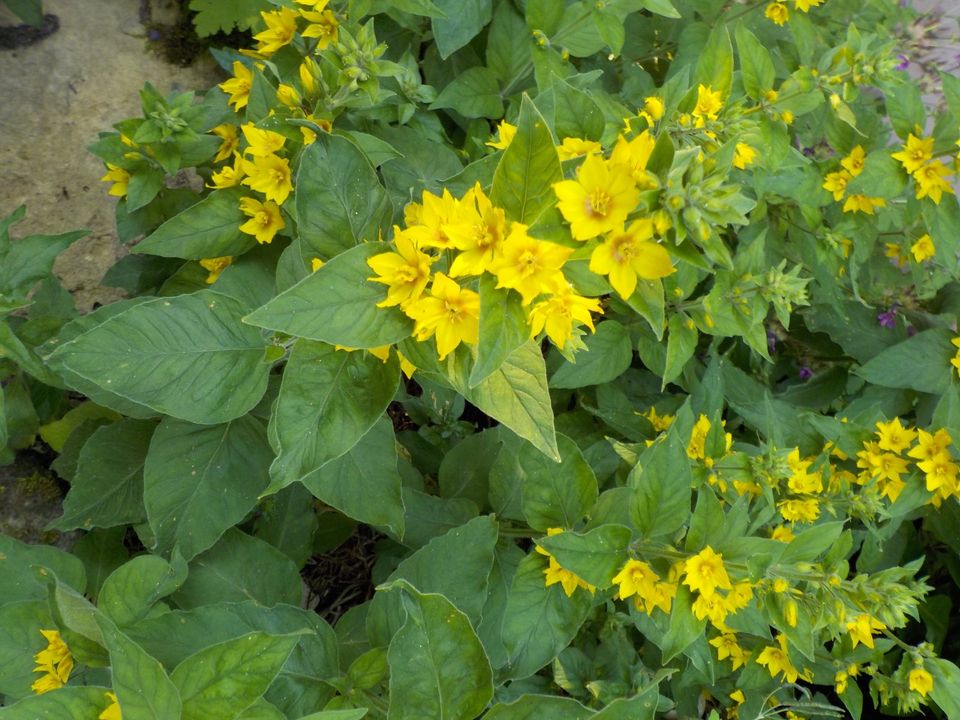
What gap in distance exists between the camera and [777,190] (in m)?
2.24

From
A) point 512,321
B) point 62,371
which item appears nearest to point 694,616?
point 512,321

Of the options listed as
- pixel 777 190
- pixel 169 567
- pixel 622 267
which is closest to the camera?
pixel 622 267

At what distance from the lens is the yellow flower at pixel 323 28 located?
182 cm

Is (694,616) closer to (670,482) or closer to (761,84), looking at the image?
(670,482)

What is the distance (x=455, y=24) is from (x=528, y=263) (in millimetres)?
1436

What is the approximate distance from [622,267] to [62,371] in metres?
1.33

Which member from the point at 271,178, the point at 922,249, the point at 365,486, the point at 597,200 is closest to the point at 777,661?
the point at 365,486

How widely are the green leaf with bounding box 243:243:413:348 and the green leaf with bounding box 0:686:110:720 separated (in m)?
0.62

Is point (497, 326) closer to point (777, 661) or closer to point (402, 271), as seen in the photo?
point (402, 271)

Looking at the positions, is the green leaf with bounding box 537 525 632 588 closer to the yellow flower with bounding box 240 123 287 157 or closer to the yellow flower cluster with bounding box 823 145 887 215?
the yellow flower with bounding box 240 123 287 157

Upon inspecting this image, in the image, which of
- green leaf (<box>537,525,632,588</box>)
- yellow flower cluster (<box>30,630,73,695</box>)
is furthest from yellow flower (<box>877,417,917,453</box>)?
yellow flower cluster (<box>30,630,73,695</box>)

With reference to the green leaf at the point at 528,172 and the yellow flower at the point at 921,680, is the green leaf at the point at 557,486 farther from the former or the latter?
the yellow flower at the point at 921,680

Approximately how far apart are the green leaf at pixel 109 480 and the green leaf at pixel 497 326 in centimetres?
124

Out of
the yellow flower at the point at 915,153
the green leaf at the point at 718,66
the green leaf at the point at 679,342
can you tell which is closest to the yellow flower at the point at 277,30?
the green leaf at the point at 718,66
